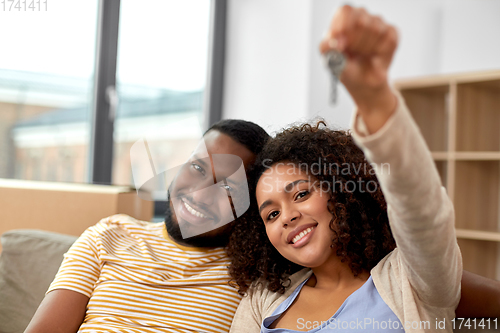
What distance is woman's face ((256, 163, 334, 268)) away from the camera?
2.76 ft

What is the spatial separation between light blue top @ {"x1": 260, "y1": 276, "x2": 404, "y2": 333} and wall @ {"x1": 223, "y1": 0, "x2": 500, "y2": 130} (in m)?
1.40

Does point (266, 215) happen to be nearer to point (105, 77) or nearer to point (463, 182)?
point (463, 182)

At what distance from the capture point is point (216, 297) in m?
1.00

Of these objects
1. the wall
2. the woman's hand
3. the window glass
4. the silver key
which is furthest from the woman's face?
the window glass

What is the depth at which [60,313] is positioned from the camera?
98cm

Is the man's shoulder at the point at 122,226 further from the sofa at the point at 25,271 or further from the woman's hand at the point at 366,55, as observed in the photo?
the woman's hand at the point at 366,55

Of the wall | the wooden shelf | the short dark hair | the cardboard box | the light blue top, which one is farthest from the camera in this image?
the wall

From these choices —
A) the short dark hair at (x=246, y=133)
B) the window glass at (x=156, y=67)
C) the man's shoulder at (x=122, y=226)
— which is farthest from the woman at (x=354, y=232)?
the window glass at (x=156, y=67)

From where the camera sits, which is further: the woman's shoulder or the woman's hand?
the woman's shoulder

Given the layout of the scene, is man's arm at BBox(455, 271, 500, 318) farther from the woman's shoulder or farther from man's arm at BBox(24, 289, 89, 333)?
man's arm at BBox(24, 289, 89, 333)

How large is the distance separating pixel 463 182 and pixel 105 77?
1.82 metres

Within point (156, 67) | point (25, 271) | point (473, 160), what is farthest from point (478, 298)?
point (156, 67)

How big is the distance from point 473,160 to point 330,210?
149cm

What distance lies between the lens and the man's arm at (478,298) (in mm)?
823
